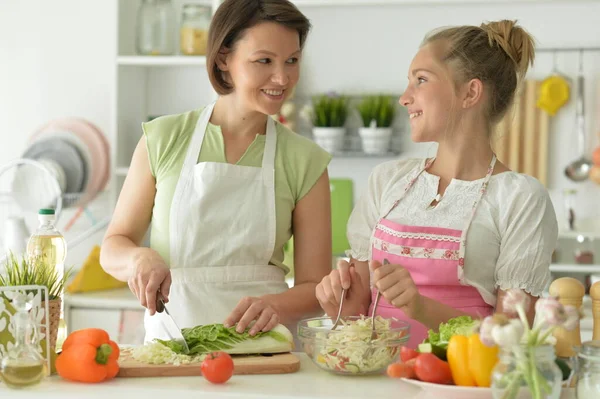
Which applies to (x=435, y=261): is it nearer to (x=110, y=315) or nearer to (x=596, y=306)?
(x=596, y=306)

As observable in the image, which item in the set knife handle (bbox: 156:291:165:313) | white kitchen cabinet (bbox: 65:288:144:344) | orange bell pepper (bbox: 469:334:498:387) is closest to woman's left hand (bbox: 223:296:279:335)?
knife handle (bbox: 156:291:165:313)

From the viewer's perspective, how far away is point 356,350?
1475 mm

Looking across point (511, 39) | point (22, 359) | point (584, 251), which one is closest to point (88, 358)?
point (22, 359)

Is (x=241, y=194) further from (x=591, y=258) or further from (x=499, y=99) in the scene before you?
(x=591, y=258)

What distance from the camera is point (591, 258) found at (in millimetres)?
3293

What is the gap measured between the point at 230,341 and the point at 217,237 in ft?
1.42

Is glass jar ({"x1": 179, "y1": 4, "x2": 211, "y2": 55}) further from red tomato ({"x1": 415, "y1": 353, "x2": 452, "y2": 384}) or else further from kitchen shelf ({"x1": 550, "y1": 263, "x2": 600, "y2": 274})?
red tomato ({"x1": 415, "y1": 353, "x2": 452, "y2": 384})

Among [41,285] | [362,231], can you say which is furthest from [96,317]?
[41,285]

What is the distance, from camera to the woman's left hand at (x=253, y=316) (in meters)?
1.62

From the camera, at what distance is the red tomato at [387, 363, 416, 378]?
4.49 ft

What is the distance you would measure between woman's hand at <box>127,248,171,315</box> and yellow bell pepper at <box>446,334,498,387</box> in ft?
1.80

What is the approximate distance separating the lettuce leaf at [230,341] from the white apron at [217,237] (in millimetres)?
349

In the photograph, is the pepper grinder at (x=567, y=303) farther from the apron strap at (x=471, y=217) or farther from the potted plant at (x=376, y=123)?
the potted plant at (x=376, y=123)

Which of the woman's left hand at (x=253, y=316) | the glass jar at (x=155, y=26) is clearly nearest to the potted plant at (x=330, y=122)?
the glass jar at (x=155, y=26)
